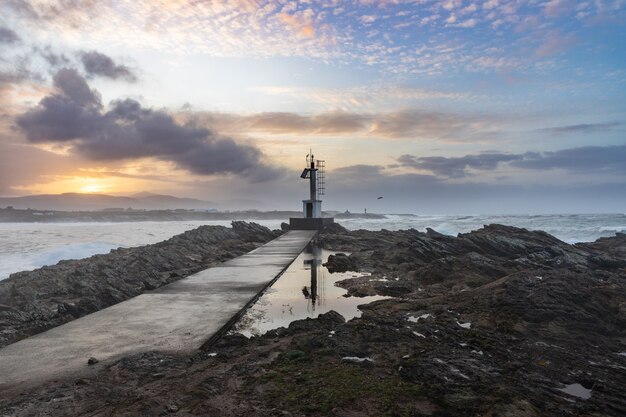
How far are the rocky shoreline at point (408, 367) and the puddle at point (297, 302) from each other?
Result: 1.87 ft

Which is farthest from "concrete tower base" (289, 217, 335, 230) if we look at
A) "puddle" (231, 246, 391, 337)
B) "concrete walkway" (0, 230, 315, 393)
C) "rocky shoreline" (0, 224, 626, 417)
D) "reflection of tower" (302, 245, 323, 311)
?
"rocky shoreline" (0, 224, 626, 417)

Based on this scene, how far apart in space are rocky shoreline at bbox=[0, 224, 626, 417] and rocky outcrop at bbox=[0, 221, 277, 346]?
43 cm

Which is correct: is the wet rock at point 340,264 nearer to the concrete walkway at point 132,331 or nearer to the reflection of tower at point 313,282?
the reflection of tower at point 313,282

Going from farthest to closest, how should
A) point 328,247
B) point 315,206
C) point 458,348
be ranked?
point 315,206, point 328,247, point 458,348

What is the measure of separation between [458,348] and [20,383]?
18.4 feet

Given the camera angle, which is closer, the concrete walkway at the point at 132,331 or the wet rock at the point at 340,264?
the concrete walkway at the point at 132,331

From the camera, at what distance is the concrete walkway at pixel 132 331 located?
4680 mm

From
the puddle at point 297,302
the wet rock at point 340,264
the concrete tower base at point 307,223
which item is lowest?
the puddle at point 297,302

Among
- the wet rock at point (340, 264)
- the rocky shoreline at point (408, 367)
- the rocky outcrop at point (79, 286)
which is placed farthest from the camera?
the wet rock at point (340, 264)

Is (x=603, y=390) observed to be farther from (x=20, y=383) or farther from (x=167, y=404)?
(x=20, y=383)

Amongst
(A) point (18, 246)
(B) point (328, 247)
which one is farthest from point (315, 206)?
(A) point (18, 246)

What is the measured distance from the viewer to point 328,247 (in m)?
22.4

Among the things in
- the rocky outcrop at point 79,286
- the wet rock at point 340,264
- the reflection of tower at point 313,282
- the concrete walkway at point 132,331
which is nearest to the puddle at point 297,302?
the reflection of tower at point 313,282

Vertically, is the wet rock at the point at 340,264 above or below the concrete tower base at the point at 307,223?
below
